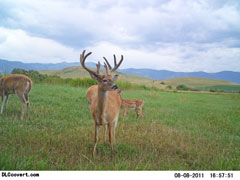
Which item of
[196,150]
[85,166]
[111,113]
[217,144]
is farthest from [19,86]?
[217,144]

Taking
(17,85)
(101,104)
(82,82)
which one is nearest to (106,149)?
(101,104)

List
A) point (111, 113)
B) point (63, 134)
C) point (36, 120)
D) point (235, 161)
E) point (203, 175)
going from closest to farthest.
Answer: point (203, 175)
point (235, 161)
point (111, 113)
point (63, 134)
point (36, 120)

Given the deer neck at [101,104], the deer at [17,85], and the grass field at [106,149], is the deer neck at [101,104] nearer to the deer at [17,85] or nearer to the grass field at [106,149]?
the grass field at [106,149]

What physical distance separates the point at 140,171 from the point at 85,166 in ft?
Answer: 3.29

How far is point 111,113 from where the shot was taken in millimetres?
4230

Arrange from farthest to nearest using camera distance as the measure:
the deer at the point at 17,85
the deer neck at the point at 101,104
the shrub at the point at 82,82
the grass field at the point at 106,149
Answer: the shrub at the point at 82,82 → the deer at the point at 17,85 → the deer neck at the point at 101,104 → the grass field at the point at 106,149

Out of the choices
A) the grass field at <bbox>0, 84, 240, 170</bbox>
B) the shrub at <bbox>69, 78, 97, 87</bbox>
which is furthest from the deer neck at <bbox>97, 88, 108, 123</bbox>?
the shrub at <bbox>69, 78, 97, 87</bbox>

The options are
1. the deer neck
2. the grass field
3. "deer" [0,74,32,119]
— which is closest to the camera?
the grass field

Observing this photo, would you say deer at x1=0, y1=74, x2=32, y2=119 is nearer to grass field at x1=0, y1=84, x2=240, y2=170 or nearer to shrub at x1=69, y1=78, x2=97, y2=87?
grass field at x1=0, y1=84, x2=240, y2=170

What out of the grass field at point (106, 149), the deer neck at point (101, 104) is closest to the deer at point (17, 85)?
the grass field at point (106, 149)

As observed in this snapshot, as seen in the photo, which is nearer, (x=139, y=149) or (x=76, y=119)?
(x=139, y=149)

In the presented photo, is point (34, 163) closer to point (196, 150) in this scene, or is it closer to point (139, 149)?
point (139, 149)

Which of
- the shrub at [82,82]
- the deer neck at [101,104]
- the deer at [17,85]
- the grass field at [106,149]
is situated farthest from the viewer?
the shrub at [82,82]

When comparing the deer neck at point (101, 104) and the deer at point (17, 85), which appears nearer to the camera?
the deer neck at point (101, 104)
